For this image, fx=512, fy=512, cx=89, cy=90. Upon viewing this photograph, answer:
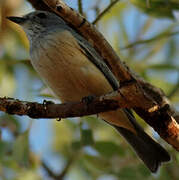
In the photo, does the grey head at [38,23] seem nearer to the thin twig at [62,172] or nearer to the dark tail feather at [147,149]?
the dark tail feather at [147,149]

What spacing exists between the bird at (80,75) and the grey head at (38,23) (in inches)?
8.4

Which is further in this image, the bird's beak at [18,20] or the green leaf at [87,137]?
the bird's beak at [18,20]

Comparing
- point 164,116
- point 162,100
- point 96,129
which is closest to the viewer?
point 164,116

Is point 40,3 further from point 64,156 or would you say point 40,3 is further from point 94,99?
point 64,156

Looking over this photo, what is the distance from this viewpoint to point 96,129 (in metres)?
5.04

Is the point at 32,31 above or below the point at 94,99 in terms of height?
below

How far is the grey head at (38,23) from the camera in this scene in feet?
15.0

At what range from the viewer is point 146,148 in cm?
420

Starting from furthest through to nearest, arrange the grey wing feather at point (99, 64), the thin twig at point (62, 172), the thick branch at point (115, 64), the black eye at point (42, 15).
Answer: the thin twig at point (62, 172) → the black eye at point (42, 15) → the grey wing feather at point (99, 64) → the thick branch at point (115, 64)

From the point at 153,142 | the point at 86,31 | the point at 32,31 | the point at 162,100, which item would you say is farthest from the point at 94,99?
the point at 32,31

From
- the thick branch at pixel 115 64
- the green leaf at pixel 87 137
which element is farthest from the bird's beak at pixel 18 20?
the thick branch at pixel 115 64

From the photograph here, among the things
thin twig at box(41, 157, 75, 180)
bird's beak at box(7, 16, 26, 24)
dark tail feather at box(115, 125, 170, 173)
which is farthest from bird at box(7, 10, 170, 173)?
thin twig at box(41, 157, 75, 180)

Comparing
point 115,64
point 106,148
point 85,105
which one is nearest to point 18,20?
point 106,148

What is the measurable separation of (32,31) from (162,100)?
1.53m
